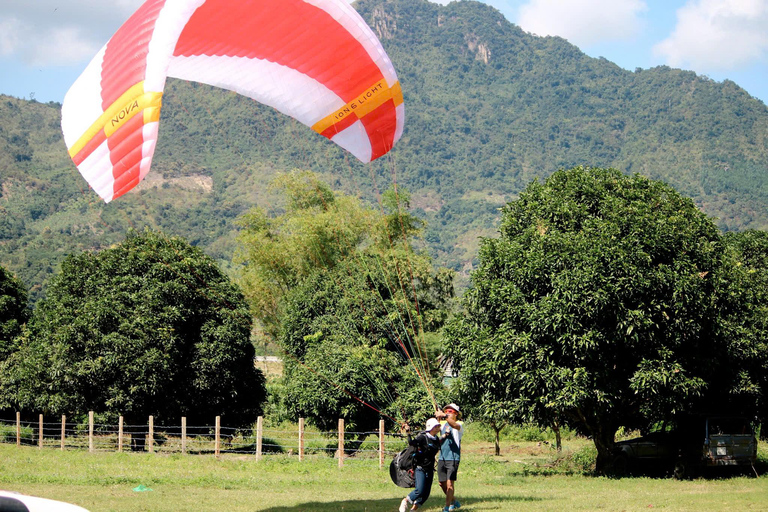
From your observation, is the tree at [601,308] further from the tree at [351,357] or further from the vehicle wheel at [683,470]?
the tree at [351,357]

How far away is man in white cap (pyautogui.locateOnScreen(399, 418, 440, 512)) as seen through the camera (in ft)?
30.1

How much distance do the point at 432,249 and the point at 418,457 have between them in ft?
493

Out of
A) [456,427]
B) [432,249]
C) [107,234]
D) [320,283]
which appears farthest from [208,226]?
[456,427]

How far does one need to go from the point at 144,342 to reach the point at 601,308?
13.1 metres

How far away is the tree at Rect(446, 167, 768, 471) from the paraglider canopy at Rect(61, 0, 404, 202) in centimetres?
462

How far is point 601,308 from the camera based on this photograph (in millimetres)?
13945

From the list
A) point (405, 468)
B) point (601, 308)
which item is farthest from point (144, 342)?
point (405, 468)

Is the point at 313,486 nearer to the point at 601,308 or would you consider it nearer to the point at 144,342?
the point at 601,308

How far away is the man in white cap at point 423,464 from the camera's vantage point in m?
9.16

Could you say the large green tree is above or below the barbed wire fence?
above

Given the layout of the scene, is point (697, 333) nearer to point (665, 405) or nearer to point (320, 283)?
point (665, 405)

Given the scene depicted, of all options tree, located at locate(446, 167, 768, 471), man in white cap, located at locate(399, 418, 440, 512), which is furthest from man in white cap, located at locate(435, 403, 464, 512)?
tree, located at locate(446, 167, 768, 471)

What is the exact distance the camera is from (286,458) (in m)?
17.5

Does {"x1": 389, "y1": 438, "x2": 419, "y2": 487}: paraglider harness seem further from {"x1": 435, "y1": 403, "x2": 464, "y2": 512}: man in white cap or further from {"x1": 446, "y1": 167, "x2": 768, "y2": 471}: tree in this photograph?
{"x1": 446, "y1": 167, "x2": 768, "y2": 471}: tree
